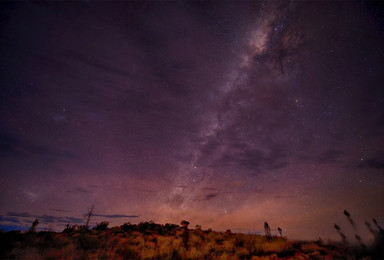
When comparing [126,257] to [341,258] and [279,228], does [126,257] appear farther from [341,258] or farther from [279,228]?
[279,228]

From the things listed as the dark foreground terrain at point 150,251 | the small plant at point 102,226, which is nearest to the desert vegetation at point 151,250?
the dark foreground terrain at point 150,251

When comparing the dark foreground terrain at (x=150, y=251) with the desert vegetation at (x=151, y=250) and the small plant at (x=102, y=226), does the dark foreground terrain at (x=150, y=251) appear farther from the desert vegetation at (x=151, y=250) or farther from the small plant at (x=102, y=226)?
the small plant at (x=102, y=226)

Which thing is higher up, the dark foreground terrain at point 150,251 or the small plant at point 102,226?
the small plant at point 102,226

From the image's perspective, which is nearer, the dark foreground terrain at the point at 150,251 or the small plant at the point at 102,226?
the dark foreground terrain at the point at 150,251

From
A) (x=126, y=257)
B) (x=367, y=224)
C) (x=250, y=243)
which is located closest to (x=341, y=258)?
(x=250, y=243)

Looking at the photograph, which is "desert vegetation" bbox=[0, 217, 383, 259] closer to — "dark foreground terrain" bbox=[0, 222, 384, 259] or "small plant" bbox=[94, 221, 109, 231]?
"dark foreground terrain" bbox=[0, 222, 384, 259]

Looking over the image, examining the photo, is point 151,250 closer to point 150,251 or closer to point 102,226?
point 150,251

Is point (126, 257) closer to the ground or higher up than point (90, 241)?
closer to the ground

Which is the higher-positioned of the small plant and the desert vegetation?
the small plant

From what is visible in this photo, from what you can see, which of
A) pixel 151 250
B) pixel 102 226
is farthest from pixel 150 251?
pixel 102 226

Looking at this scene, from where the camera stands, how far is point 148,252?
42.3 ft

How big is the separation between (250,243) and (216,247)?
331cm

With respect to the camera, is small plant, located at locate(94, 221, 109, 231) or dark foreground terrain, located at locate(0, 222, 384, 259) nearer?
dark foreground terrain, located at locate(0, 222, 384, 259)

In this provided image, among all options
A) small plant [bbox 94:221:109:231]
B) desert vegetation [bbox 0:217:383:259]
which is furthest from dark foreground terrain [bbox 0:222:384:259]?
small plant [bbox 94:221:109:231]
